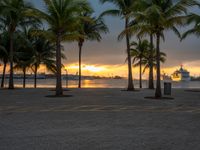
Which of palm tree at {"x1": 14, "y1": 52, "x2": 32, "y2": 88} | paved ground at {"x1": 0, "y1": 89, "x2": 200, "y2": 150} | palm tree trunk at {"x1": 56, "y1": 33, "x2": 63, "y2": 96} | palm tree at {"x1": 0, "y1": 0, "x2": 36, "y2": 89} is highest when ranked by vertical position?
palm tree at {"x1": 0, "y1": 0, "x2": 36, "y2": 89}

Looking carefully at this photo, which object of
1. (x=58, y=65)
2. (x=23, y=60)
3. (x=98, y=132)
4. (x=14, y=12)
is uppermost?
(x=14, y=12)

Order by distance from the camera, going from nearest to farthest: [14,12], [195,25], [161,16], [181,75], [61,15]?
[161,16]
[61,15]
[195,25]
[14,12]
[181,75]

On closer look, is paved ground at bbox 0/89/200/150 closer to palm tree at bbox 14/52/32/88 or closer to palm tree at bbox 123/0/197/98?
palm tree at bbox 123/0/197/98

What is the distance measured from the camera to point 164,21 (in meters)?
23.1

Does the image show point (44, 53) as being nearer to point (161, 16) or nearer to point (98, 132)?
point (161, 16)

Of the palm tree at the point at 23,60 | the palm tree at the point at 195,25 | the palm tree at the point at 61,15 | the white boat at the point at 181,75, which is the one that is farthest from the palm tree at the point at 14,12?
the white boat at the point at 181,75

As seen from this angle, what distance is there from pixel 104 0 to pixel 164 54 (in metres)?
18.5

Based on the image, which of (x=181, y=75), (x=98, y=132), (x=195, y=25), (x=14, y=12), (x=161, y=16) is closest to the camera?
(x=98, y=132)

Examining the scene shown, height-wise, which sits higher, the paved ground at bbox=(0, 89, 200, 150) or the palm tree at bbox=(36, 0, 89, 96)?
the palm tree at bbox=(36, 0, 89, 96)

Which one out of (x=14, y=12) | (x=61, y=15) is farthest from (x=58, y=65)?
(x=14, y=12)

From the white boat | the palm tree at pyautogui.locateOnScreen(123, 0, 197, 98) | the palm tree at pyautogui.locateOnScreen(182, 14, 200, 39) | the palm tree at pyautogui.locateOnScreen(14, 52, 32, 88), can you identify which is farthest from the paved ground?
the white boat

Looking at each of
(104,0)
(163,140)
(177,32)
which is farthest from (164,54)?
(163,140)

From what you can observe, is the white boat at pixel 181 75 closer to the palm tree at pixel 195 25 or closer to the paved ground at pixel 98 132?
the palm tree at pixel 195 25

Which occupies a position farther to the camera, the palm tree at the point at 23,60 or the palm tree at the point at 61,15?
the palm tree at the point at 23,60
